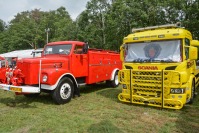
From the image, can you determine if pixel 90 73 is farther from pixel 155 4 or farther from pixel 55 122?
pixel 155 4

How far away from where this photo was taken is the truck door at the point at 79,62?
8.43 meters

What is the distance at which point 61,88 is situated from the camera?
24.1 ft

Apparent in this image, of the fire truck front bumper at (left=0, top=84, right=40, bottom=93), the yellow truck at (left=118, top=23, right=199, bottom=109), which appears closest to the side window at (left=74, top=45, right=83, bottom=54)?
the yellow truck at (left=118, top=23, right=199, bottom=109)

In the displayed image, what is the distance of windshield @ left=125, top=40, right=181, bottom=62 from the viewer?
6602mm

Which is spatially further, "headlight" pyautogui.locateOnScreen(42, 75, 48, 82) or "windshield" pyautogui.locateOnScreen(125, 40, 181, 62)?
"headlight" pyautogui.locateOnScreen(42, 75, 48, 82)

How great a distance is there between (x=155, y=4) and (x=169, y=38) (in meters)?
19.3

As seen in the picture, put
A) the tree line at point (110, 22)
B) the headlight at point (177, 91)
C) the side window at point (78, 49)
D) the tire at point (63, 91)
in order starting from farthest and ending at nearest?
the tree line at point (110, 22)
the side window at point (78, 49)
the tire at point (63, 91)
the headlight at point (177, 91)

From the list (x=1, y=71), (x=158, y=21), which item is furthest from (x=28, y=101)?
(x=158, y=21)

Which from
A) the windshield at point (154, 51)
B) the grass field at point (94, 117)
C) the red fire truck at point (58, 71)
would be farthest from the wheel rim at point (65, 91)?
the windshield at point (154, 51)

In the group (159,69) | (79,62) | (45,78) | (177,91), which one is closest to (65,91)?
(45,78)

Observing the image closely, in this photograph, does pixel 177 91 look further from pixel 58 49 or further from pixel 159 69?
pixel 58 49

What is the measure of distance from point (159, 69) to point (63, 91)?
3.18 m

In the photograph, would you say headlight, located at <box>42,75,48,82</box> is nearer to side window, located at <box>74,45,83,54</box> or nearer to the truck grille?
side window, located at <box>74,45,83,54</box>

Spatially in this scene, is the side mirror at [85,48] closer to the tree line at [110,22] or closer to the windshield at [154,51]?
the windshield at [154,51]
